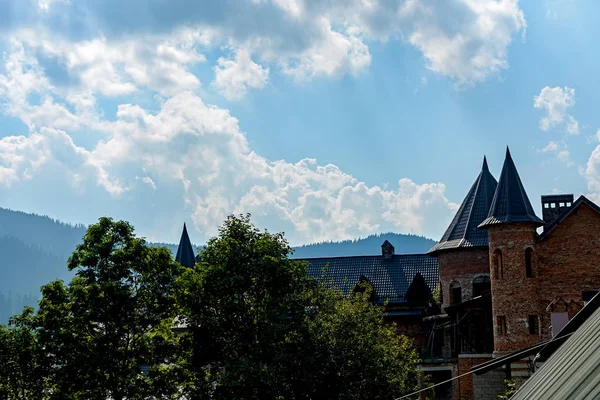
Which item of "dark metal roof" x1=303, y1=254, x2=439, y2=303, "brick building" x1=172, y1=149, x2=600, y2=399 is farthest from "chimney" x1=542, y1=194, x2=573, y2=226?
"dark metal roof" x1=303, y1=254, x2=439, y2=303

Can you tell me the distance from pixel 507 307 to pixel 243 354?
14386mm

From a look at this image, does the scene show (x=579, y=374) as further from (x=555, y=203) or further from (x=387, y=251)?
(x=387, y=251)

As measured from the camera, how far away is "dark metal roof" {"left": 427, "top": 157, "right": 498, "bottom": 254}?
159ft

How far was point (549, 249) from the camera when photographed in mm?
38750

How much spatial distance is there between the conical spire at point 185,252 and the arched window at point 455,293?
2912 cm

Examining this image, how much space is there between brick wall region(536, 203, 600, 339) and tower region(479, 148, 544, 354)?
0.49 metres

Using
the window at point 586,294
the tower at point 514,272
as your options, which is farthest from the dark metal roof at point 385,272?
the window at point 586,294

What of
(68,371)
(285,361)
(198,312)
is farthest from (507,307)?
(68,371)

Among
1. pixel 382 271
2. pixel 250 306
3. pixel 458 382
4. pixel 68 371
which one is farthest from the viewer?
pixel 382 271

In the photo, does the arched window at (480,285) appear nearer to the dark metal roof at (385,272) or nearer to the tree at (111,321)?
the dark metal roof at (385,272)

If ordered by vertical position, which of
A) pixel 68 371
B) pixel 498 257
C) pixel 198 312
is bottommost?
pixel 68 371

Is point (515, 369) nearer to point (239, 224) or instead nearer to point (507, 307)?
point (507, 307)

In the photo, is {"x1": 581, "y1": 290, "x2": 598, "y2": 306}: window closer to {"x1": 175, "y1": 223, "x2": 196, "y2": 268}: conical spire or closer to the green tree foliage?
the green tree foliage

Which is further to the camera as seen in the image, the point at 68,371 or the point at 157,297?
the point at 157,297
